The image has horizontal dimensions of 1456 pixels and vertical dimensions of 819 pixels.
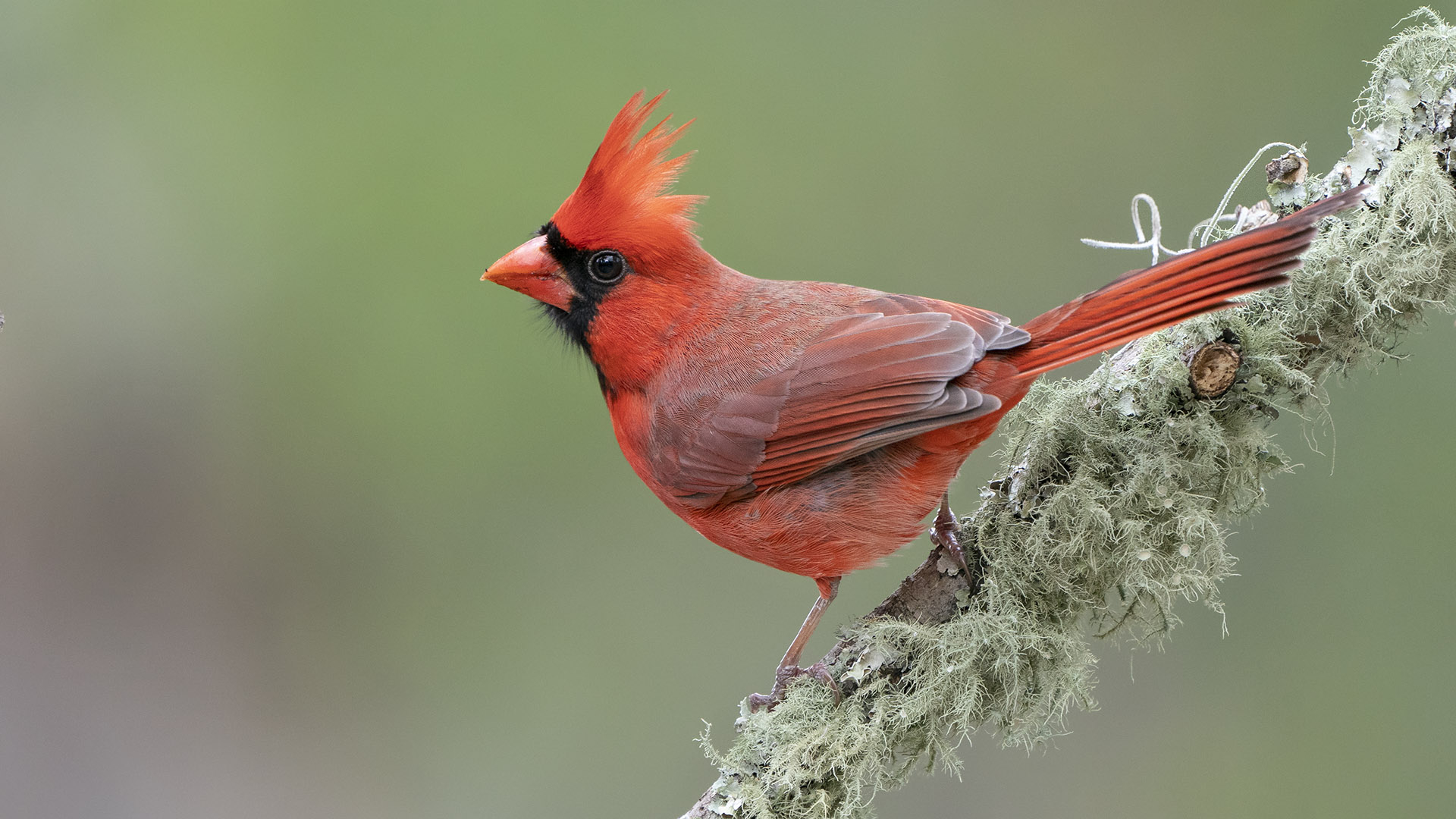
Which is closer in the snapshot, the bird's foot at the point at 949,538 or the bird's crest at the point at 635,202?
the bird's foot at the point at 949,538

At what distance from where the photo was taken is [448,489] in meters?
4.00

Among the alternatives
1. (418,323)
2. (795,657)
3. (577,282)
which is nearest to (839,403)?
(795,657)

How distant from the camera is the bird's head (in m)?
2.56

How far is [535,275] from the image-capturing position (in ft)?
8.80

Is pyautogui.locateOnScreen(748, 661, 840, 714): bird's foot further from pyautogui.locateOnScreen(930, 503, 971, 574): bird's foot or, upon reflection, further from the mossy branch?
pyautogui.locateOnScreen(930, 503, 971, 574): bird's foot

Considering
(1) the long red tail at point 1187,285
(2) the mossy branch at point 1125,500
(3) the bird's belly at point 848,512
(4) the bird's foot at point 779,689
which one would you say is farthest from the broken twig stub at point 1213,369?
(4) the bird's foot at point 779,689

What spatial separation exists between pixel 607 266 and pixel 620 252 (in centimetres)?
5

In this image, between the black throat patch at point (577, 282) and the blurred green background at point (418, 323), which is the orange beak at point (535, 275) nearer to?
the black throat patch at point (577, 282)

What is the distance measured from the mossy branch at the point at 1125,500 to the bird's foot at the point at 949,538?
0.03 meters

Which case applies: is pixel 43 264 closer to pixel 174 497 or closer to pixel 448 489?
pixel 174 497

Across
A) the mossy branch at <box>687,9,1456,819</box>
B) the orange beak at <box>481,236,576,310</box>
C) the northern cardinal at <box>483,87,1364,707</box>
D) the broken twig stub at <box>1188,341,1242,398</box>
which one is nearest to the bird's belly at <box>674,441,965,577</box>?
the northern cardinal at <box>483,87,1364,707</box>

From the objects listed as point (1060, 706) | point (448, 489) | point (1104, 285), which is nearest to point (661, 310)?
point (1104, 285)

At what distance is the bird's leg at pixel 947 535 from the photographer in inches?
89.4

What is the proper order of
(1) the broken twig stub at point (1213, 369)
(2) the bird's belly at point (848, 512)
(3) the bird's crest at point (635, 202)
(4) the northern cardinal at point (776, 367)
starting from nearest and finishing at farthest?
(1) the broken twig stub at point (1213, 369) < (4) the northern cardinal at point (776, 367) < (2) the bird's belly at point (848, 512) < (3) the bird's crest at point (635, 202)
